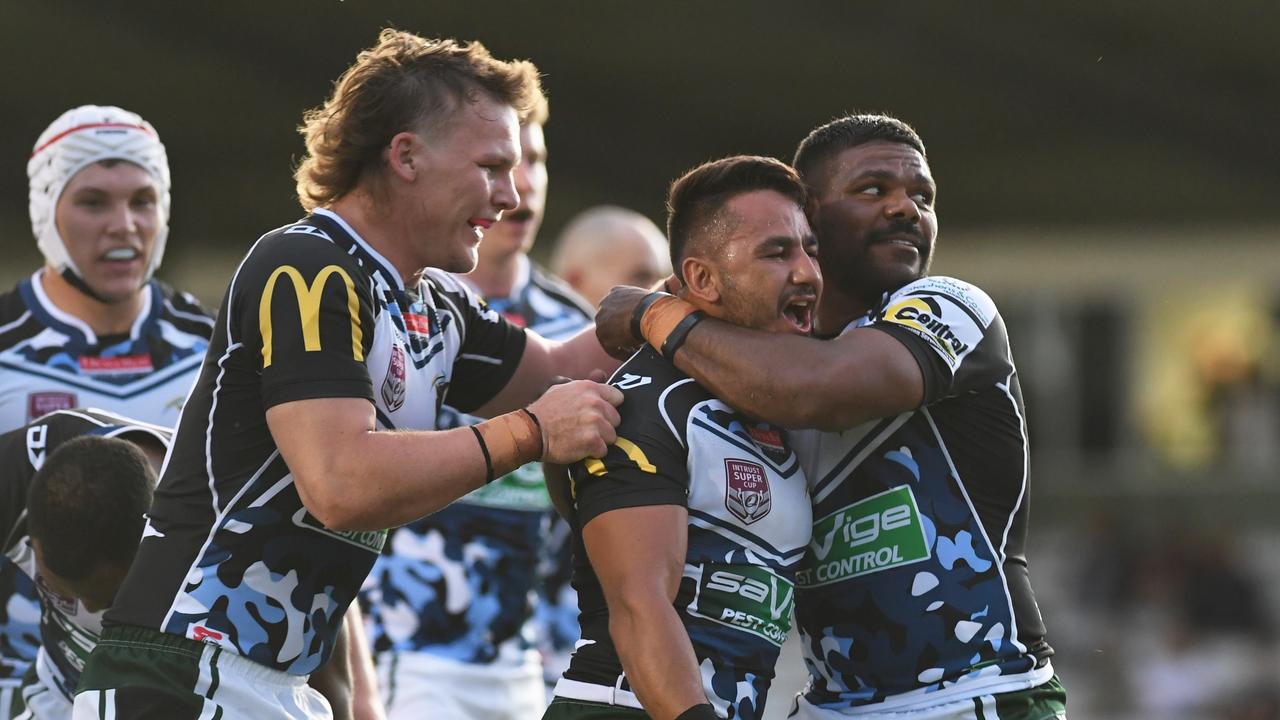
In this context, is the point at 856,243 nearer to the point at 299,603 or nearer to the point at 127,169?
the point at 299,603

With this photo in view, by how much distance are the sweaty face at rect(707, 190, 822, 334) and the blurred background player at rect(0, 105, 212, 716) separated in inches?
90.5

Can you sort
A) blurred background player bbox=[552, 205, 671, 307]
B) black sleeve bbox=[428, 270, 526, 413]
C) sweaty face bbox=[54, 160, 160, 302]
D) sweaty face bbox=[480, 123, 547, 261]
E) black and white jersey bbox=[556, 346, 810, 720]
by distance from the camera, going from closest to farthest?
black and white jersey bbox=[556, 346, 810, 720]
black sleeve bbox=[428, 270, 526, 413]
sweaty face bbox=[54, 160, 160, 302]
sweaty face bbox=[480, 123, 547, 261]
blurred background player bbox=[552, 205, 671, 307]

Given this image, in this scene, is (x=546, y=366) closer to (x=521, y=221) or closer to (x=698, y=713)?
(x=698, y=713)

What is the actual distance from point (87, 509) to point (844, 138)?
6.88 ft

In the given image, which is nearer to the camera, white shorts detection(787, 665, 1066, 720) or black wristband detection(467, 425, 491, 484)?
black wristband detection(467, 425, 491, 484)

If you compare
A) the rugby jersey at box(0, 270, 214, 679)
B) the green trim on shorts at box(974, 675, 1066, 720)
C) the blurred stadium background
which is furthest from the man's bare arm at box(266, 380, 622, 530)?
the blurred stadium background

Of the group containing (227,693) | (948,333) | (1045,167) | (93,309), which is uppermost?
(1045,167)

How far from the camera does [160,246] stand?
19.2 feet

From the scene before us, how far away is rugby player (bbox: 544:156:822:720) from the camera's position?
3.60 m

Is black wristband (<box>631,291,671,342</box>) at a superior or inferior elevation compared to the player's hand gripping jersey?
superior

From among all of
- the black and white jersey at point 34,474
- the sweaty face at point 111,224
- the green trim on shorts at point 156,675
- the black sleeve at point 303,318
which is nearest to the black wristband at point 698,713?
the black sleeve at point 303,318

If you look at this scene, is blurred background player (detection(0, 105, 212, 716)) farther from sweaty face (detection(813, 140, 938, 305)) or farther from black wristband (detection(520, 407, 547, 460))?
sweaty face (detection(813, 140, 938, 305))

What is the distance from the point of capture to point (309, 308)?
12.1 feet

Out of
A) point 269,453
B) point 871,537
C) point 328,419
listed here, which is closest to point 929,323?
point 871,537
